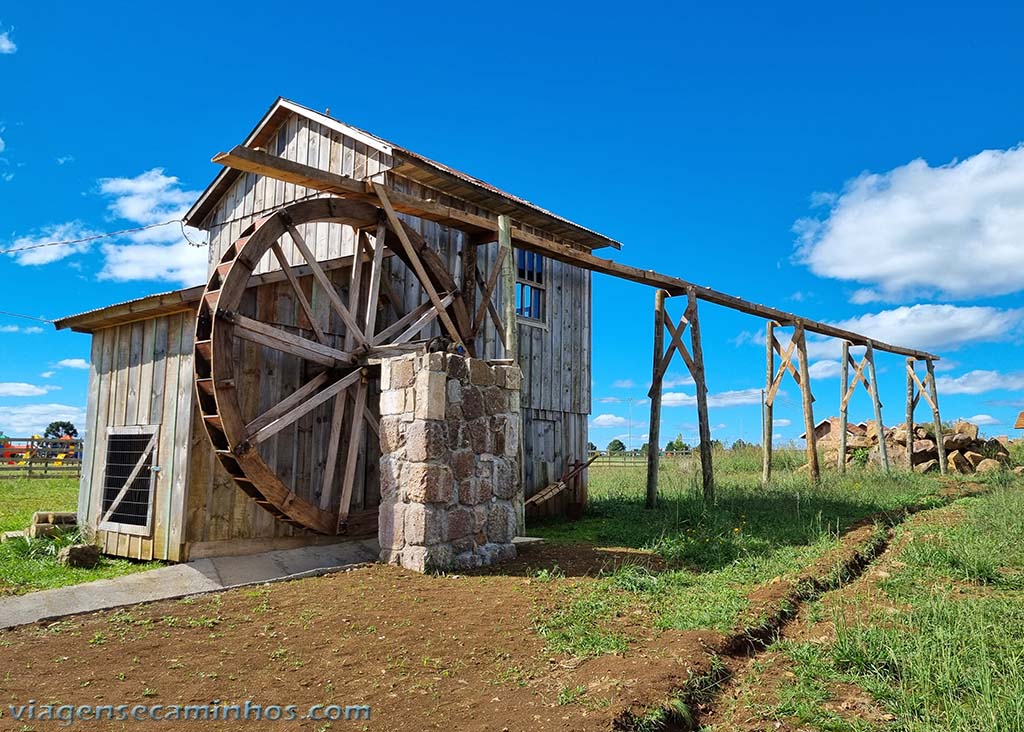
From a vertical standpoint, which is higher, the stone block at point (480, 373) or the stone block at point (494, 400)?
the stone block at point (480, 373)

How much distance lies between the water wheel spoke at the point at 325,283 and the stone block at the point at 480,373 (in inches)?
68.6

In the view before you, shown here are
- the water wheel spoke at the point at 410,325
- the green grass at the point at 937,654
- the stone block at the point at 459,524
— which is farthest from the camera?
the water wheel spoke at the point at 410,325

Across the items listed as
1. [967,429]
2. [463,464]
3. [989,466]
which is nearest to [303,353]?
[463,464]

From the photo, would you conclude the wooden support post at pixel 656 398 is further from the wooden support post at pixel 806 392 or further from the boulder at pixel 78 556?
the boulder at pixel 78 556

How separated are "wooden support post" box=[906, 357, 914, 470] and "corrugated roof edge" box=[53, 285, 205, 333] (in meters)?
17.0

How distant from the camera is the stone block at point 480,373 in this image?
7.19 meters

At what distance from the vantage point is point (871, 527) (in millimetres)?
9289

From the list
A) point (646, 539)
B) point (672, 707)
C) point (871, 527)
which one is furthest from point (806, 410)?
point (672, 707)

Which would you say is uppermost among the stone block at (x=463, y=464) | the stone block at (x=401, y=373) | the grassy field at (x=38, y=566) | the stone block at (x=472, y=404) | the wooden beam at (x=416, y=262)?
the wooden beam at (x=416, y=262)

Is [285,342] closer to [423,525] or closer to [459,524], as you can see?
[423,525]

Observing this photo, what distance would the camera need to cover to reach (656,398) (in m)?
11.4

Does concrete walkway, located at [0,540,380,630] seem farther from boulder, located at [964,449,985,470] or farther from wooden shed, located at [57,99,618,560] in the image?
boulder, located at [964,449,985,470]

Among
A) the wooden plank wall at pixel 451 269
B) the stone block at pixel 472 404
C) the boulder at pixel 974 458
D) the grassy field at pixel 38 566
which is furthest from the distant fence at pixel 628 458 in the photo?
the grassy field at pixel 38 566

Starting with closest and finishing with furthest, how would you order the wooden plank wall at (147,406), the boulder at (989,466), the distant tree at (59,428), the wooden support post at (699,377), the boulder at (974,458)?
the wooden plank wall at (147,406)
the wooden support post at (699,377)
the boulder at (989,466)
the boulder at (974,458)
the distant tree at (59,428)
